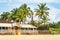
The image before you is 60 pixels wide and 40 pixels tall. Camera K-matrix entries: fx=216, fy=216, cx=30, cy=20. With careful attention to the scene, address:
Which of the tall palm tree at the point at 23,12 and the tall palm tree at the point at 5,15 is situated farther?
the tall palm tree at the point at 5,15

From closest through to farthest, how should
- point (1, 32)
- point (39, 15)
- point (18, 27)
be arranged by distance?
point (1, 32) → point (18, 27) → point (39, 15)

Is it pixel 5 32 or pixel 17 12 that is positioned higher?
pixel 17 12

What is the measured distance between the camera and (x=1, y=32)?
53406 millimetres

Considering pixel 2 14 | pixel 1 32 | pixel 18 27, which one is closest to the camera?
pixel 1 32

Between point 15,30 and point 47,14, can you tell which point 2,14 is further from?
point 15,30

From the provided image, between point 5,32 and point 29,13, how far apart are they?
63.2ft

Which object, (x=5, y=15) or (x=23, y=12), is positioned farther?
(x=5, y=15)

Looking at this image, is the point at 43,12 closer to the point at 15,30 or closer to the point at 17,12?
the point at 17,12

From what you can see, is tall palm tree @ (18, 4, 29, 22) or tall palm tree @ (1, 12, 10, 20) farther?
tall palm tree @ (1, 12, 10, 20)

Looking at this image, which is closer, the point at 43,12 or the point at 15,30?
the point at 15,30

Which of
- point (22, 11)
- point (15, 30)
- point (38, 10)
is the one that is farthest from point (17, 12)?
point (15, 30)

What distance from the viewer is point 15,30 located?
2141 inches

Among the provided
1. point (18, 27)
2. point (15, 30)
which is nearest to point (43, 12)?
point (18, 27)

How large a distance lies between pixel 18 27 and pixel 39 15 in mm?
12903
